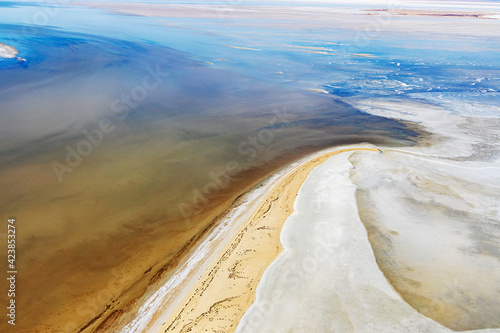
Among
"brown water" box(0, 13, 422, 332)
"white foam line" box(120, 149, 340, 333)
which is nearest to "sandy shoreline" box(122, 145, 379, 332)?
"white foam line" box(120, 149, 340, 333)

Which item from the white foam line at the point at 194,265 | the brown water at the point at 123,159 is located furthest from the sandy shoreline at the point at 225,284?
the brown water at the point at 123,159

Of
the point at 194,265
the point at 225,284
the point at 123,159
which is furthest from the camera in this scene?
the point at 123,159

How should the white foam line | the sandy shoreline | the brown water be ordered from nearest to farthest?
the sandy shoreline
the white foam line
the brown water

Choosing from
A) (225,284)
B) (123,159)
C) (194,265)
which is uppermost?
(123,159)

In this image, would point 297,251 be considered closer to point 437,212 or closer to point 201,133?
point 437,212

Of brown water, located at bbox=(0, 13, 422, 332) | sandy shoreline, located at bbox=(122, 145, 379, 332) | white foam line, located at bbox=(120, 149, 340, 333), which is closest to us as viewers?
sandy shoreline, located at bbox=(122, 145, 379, 332)

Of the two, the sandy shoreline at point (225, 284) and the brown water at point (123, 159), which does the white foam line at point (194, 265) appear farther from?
the brown water at point (123, 159)

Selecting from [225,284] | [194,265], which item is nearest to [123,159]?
[194,265]

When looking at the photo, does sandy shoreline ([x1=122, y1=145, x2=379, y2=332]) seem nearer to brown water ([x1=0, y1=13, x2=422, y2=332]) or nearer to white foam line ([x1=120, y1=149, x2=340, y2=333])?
white foam line ([x1=120, y1=149, x2=340, y2=333])

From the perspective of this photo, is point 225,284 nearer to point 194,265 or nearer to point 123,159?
point 194,265
